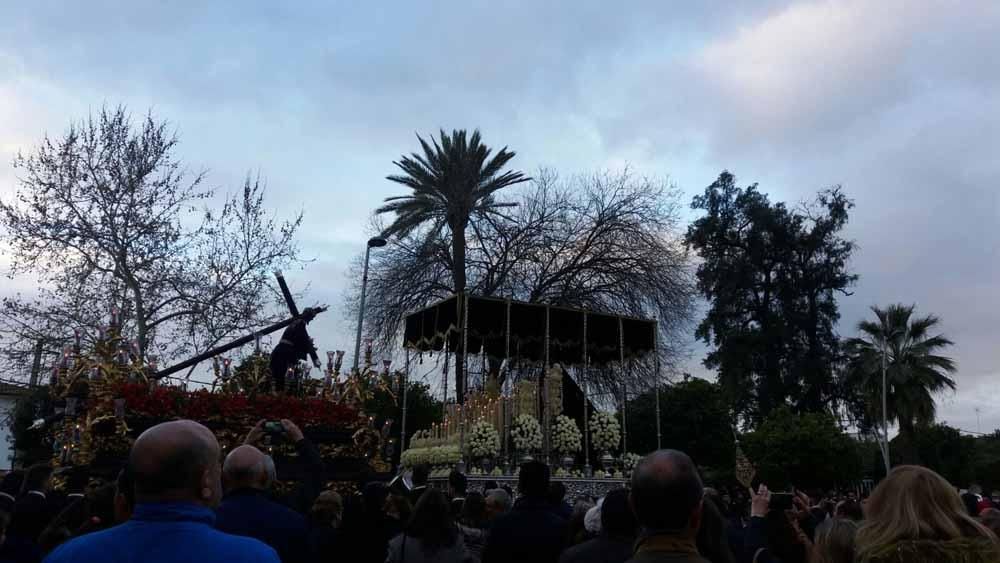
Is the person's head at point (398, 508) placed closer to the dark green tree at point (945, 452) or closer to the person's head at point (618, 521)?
the person's head at point (618, 521)

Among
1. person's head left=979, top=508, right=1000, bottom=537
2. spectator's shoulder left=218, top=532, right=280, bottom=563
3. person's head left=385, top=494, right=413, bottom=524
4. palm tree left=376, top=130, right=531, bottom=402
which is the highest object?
palm tree left=376, top=130, right=531, bottom=402

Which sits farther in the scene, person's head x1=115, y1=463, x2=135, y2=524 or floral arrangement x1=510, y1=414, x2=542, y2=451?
floral arrangement x1=510, y1=414, x2=542, y2=451

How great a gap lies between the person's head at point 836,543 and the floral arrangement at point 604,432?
15.3m

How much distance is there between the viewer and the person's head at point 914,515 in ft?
9.08

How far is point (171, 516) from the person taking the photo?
2375mm

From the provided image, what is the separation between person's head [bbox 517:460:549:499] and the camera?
5.52m

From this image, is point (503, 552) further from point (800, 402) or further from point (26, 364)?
point (800, 402)

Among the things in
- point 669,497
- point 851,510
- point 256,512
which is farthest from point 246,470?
point 851,510

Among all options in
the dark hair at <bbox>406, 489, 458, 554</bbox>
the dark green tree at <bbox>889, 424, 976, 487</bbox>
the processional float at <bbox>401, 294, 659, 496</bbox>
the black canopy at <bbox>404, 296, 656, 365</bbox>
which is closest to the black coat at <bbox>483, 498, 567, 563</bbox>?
the dark hair at <bbox>406, 489, 458, 554</bbox>

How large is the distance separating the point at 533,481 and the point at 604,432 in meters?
13.8

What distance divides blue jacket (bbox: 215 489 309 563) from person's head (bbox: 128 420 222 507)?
178cm

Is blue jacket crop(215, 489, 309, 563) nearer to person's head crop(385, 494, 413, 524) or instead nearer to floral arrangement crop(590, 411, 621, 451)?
person's head crop(385, 494, 413, 524)

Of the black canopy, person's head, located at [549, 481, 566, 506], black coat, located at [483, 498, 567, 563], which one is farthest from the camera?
the black canopy

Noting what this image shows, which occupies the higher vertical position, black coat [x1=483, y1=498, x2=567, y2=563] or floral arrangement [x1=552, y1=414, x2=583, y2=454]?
floral arrangement [x1=552, y1=414, x2=583, y2=454]
